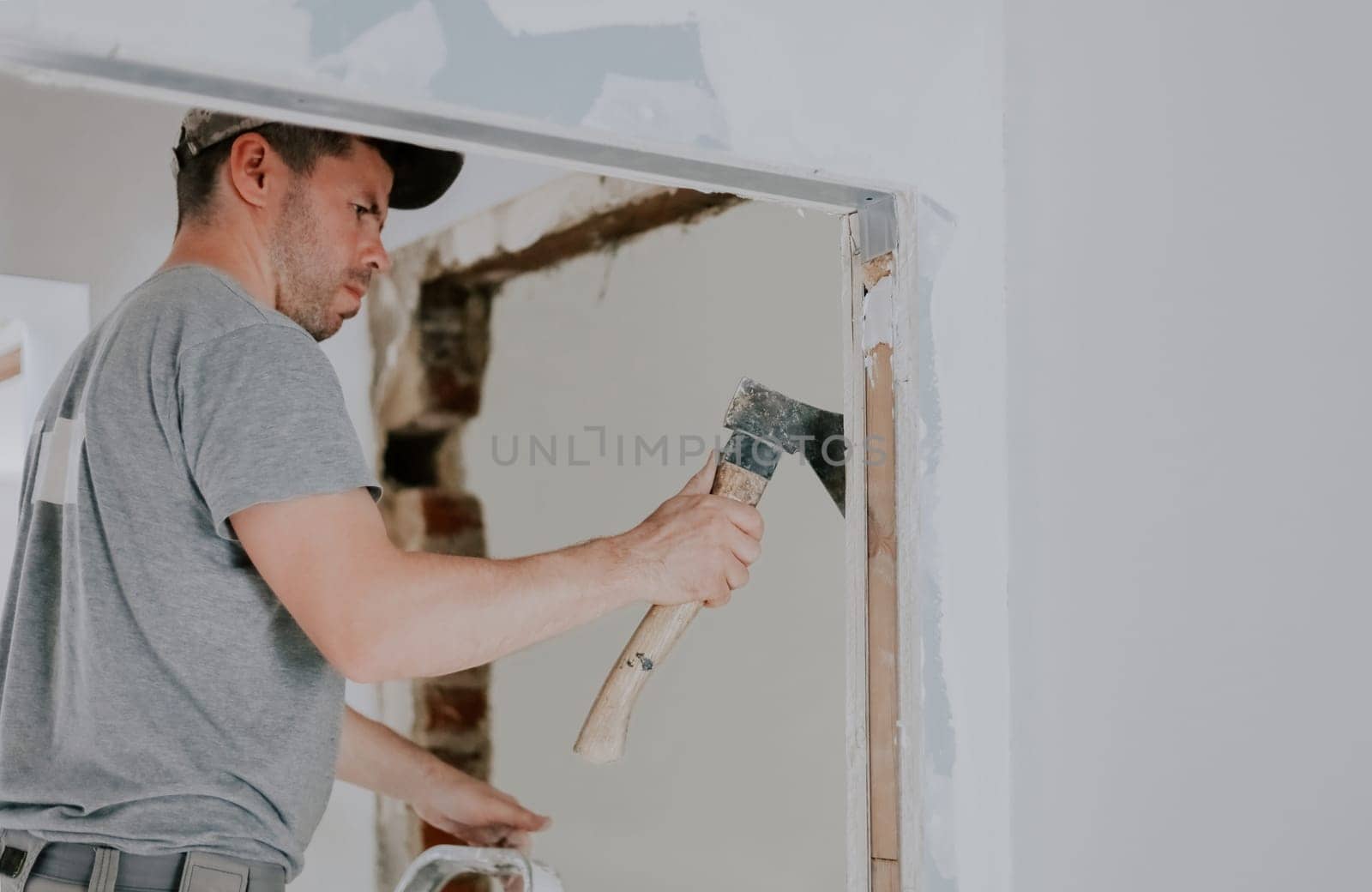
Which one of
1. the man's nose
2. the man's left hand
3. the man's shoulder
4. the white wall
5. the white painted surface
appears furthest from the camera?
the man's left hand

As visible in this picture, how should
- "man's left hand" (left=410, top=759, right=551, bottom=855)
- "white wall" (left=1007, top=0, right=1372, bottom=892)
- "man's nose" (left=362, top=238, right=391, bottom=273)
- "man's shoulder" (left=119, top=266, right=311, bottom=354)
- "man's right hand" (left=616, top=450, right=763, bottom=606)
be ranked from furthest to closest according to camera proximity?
1. "man's left hand" (left=410, top=759, right=551, bottom=855)
2. "man's nose" (left=362, top=238, right=391, bottom=273)
3. "man's right hand" (left=616, top=450, right=763, bottom=606)
4. "man's shoulder" (left=119, top=266, right=311, bottom=354)
5. "white wall" (left=1007, top=0, right=1372, bottom=892)

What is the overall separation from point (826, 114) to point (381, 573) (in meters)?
0.51

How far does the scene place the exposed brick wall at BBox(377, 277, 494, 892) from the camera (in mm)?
1486

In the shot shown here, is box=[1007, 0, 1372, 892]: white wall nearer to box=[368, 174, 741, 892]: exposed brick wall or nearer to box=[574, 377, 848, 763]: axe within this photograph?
box=[574, 377, 848, 763]: axe

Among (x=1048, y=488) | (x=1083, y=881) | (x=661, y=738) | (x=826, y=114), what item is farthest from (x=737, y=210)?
(x=1083, y=881)

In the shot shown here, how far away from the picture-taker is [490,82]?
732 mm

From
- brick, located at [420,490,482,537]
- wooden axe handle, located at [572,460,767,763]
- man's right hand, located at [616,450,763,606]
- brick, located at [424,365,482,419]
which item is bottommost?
wooden axe handle, located at [572,460,767,763]

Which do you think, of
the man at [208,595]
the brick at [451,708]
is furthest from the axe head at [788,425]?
the brick at [451,708]

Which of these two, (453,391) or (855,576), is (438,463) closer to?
(453,391)

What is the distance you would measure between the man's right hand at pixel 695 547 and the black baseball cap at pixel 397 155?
49 cm

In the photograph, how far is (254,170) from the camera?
3.45ft

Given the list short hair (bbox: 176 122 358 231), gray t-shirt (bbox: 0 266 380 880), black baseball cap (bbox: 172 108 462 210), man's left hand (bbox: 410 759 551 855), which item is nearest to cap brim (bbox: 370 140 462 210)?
black baseball cap (bbox: 172 108 462 210)

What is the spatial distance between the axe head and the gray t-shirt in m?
0.37

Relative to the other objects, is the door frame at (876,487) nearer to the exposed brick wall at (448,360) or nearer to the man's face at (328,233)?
the man's face at (328,233)
